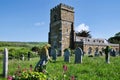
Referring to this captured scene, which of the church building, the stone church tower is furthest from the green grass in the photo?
the stone church tower

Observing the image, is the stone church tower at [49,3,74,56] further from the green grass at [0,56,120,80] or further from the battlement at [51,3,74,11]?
the green grass at [0,56,120,80]

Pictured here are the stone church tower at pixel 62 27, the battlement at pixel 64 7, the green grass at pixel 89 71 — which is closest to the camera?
the green grass at pixel 89 71

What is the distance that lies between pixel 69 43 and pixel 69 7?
30.7 ft

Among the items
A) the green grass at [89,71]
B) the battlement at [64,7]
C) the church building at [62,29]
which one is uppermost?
the battlement at [64,7]

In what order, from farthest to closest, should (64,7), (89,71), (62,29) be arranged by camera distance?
1. (64,7)
2. (62,29)
3. (89,71)

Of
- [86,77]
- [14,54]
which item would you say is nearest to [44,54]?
[86,77]

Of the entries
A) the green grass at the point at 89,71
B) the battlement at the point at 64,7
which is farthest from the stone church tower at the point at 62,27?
the green grass at the point at 89,71

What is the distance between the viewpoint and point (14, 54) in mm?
40594

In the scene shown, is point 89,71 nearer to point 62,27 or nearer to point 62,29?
point 62,29

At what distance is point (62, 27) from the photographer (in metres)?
56.6

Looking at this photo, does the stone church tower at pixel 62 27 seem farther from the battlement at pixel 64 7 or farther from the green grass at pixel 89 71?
the green grass at pixel 89 71

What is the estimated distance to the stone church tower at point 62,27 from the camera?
5612 cm

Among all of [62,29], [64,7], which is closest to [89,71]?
[62,29]

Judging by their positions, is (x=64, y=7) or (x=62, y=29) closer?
(x=62, y=29)
